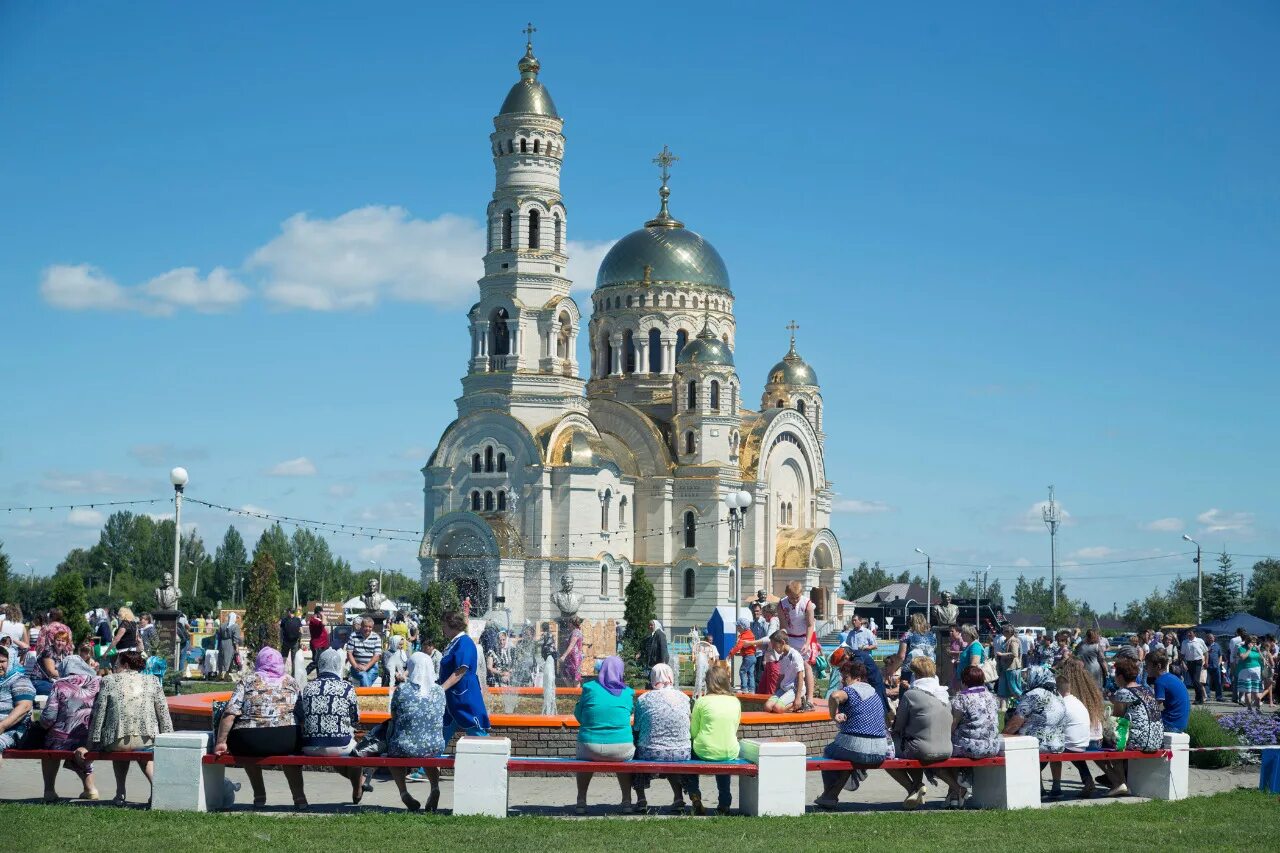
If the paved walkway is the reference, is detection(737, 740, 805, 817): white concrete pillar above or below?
above

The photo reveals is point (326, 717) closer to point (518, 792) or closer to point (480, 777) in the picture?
point (480, 777)

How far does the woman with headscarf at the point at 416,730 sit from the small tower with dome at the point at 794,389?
6187 cm

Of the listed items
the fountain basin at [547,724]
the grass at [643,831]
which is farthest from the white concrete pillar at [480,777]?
the fountain basin at [547,724]

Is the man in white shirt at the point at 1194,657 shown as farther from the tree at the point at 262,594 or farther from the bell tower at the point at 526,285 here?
the bell tower at the point at 526,285

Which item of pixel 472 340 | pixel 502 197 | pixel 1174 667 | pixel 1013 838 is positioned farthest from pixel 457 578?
pixel 1013 838

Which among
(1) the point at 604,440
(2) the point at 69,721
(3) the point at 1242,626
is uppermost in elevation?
(1) the point at 604,440

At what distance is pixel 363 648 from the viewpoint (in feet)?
63.0

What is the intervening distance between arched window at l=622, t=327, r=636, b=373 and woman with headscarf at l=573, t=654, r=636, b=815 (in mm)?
52488

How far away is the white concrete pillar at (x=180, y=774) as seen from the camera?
11883mm

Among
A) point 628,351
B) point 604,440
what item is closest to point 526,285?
point 604,440

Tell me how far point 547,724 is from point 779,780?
9.94ft

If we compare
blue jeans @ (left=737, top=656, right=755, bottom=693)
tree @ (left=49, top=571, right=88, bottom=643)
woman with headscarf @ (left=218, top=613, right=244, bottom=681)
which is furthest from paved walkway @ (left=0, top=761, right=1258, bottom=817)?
tree @ (left=49, top=571, right=88, bottom=643)

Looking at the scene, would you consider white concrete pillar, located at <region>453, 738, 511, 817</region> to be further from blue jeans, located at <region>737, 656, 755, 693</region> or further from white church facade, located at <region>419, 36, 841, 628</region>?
white church facade, located at <region>419, 36, 841, 628</region>

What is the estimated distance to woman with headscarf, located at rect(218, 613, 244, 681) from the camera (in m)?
27.2
